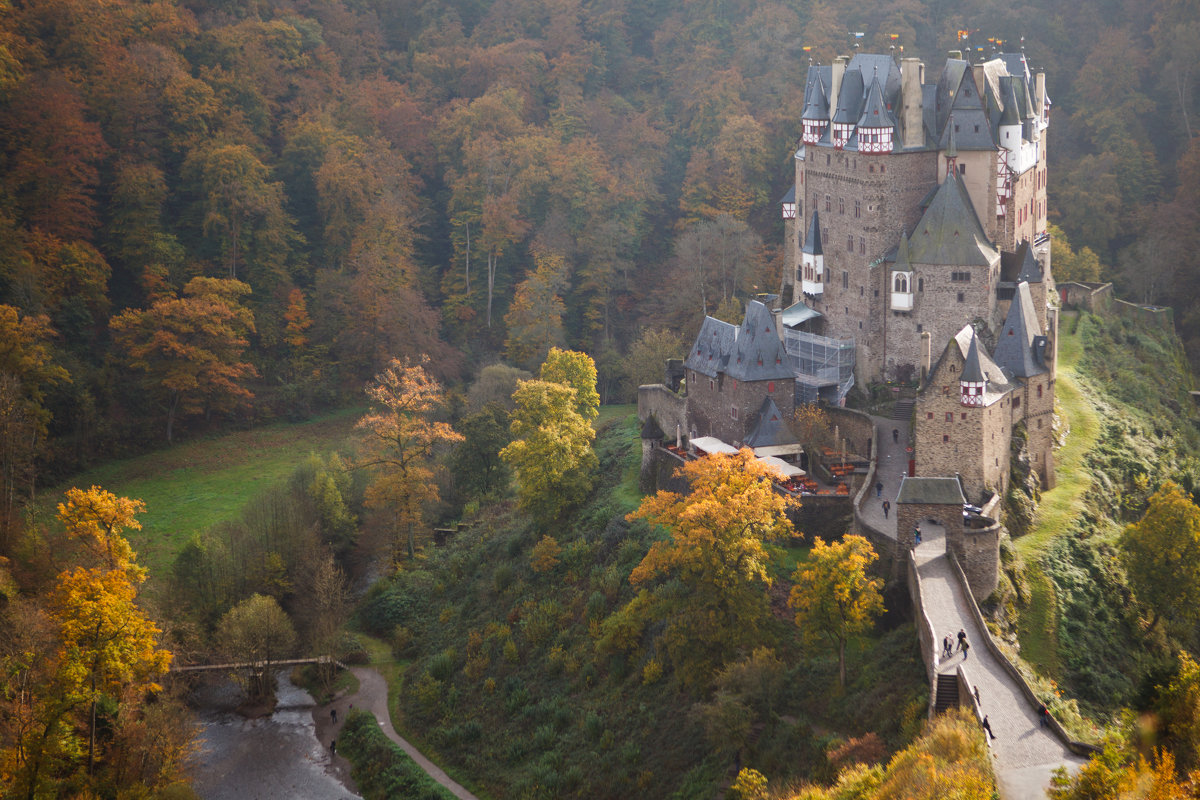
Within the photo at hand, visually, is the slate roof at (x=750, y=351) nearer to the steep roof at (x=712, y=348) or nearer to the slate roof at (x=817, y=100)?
the steep roof at (x=712, y=348)

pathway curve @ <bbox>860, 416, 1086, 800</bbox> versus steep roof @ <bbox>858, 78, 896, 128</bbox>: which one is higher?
steep roof @ <bbox>858, 78, 896, 128</bbox>

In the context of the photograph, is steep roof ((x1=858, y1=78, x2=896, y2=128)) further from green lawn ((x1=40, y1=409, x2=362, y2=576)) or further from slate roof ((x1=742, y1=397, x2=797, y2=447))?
green lawn ((x1=40, y1=409, x2=362, y2=576))

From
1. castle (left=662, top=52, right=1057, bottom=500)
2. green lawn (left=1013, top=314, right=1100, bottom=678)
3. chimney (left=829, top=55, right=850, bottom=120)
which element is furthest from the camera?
chimney (left=829, top=55, right=850, bottom=120)

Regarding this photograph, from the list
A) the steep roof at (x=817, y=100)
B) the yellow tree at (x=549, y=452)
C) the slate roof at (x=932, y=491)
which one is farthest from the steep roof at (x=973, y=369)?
the yellow tree at (x=549, y=452)

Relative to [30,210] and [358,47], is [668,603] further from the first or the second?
[358,47]

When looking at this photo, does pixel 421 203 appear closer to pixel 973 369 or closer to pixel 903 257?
pixel 903 257

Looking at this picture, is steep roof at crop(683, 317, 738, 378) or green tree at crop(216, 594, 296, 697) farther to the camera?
steep roof at crop(683, 317, 738, 378)

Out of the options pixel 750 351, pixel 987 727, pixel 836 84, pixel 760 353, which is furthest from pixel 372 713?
pixel 836 84

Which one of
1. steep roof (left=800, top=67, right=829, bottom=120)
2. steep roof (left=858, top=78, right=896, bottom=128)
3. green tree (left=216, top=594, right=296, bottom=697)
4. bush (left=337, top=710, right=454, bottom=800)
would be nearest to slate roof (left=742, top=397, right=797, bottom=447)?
steep roof (left=858, top=78, right=896, bottom=128)
